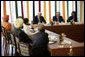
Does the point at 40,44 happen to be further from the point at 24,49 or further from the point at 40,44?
the point at 24,49

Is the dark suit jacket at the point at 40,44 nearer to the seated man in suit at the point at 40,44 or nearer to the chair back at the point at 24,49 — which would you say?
the seated man in suit at the point at 40,44

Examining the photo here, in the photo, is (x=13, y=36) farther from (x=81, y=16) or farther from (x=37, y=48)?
(x=81, y=16)

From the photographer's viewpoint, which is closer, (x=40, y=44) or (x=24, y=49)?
(x=40, y=44)

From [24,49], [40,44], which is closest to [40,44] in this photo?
[40,44]

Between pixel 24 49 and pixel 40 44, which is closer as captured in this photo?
pixel 40 44

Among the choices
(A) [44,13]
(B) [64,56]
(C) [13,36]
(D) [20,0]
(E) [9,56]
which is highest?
(D) [20,0]

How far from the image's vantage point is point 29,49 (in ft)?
12.9

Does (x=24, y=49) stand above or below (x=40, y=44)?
below

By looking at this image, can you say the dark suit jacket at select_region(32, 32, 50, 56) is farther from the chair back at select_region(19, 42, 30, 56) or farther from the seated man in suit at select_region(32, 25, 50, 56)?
the chair back at select_region(19, 42, 30, 56)

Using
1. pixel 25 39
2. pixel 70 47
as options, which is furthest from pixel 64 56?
pixel 25 39

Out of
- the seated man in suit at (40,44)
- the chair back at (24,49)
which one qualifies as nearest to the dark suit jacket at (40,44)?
the seated man in suit at (40,44)

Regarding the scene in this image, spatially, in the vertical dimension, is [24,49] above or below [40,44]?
below

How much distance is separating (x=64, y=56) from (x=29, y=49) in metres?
0.74

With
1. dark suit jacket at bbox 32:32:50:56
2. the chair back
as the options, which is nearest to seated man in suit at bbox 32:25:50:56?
dark suit jacket at bbox 32:32:50:56
